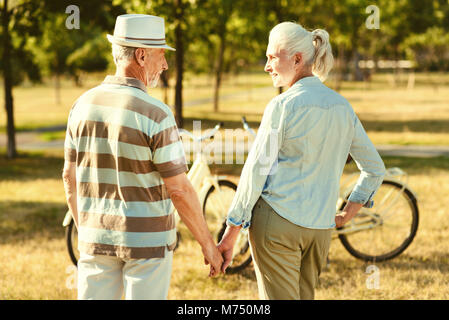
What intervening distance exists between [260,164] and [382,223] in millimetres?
3360

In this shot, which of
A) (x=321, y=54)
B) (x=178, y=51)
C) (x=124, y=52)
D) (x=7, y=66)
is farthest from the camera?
(x=7, y=66)

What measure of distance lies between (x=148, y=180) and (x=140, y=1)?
930 centimetres

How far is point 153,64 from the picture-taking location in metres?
2.72

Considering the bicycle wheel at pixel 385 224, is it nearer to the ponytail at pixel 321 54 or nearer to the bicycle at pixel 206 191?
the bicycle at pixel 206 191

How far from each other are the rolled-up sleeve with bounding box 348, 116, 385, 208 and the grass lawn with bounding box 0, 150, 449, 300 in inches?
75.6

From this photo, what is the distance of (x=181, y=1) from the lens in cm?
1154

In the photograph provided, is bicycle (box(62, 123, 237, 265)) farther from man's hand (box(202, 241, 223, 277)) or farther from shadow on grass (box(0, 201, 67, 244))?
man's hand (box(202, 241, 223, 277))

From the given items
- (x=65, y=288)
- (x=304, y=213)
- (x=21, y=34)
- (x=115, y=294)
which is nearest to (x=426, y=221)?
(x=65, y=288)

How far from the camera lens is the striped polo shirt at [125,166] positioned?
2.51 meters

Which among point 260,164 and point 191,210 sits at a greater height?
point 260,164

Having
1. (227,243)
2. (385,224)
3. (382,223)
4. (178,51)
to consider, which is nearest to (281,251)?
(227,243)

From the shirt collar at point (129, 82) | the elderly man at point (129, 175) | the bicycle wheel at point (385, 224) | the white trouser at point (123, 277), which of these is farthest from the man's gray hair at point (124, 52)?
the bicycle wheel at point (385, 224)

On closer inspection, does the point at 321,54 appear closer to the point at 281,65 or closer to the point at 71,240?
the point at 281,65

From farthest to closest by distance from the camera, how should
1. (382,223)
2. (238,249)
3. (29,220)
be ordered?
(29,220), (382,223), (238,249)
